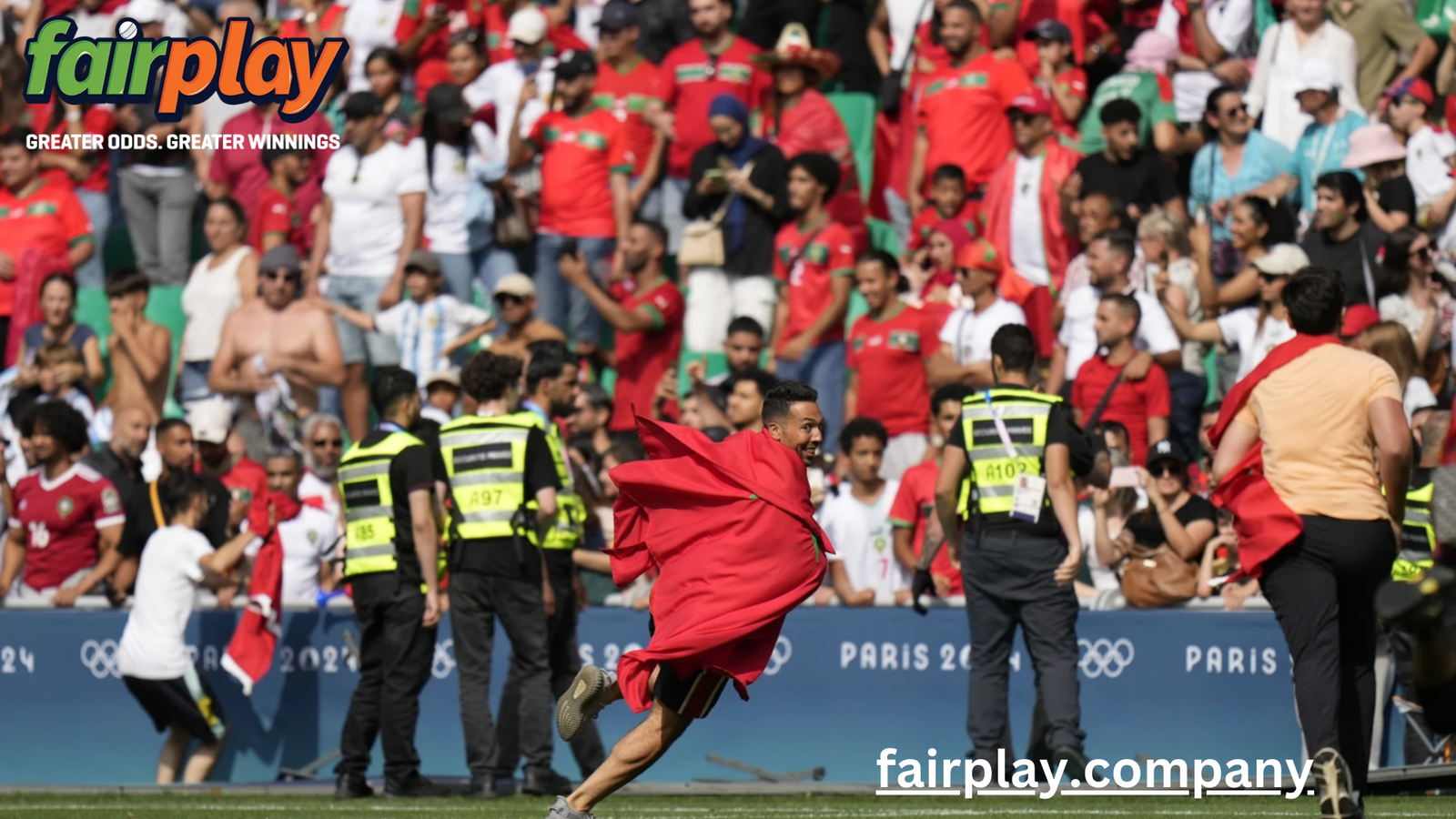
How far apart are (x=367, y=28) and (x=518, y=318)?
4554 millimetres

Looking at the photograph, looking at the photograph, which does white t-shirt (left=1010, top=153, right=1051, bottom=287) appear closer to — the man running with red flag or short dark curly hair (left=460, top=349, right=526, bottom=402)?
short dark curly hair (left=460, top=349, right=526, bottom=402)

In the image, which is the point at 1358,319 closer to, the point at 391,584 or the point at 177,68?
the point at 391,584

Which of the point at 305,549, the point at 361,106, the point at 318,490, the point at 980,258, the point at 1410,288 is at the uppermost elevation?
the point at 361,106

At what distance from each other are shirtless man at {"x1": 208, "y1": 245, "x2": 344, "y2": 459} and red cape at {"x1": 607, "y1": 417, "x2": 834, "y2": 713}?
8.40m

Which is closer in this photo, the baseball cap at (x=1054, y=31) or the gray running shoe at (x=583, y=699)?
the gray running shoe at (x=583, y=699)

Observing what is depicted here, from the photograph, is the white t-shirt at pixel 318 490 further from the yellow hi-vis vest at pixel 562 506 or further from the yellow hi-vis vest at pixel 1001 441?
the yellow hi-vis vest at pixel 1001 441

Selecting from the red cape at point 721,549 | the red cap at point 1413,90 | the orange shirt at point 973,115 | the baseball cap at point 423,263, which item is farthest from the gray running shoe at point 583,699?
the red cap at point 1413,90

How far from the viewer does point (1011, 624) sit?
11.5 metres

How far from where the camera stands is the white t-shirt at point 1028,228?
16000 mm

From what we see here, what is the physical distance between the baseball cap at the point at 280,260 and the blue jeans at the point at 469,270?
1.16 m

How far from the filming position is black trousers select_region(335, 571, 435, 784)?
1215 cm

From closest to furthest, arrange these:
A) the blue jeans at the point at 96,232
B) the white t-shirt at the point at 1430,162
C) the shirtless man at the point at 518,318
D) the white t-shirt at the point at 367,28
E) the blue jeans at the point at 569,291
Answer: the white t-shirt at the point at 1430,162
the shirtless man at the point at 518,318
the blue jeans at the point at 569,291
the blue jeans at the point at 96,232
the white t-shirt at the point at 367,28

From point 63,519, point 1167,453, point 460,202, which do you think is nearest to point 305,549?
point 63,519

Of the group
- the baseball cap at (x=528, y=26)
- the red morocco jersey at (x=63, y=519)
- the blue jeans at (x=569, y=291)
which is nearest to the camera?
A: the red morocco jersey at (x=63, y=519)
